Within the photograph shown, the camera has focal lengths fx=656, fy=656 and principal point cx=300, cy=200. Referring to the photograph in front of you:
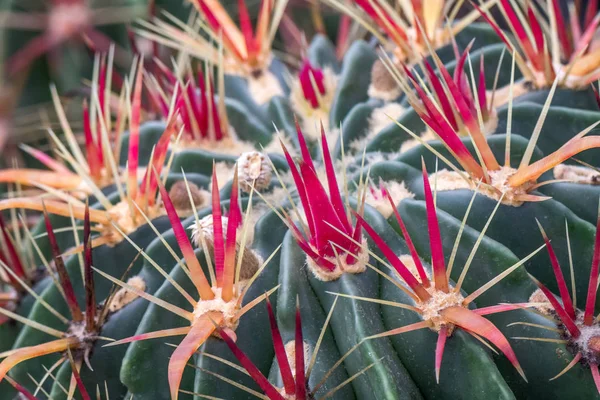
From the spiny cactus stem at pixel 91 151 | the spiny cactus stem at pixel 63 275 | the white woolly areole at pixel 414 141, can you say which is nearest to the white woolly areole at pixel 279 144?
→ the white woolly areole at pixel 414 141

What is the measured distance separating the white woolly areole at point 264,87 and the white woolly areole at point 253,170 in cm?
35

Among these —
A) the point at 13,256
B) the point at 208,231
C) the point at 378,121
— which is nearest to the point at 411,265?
the point at 208,231

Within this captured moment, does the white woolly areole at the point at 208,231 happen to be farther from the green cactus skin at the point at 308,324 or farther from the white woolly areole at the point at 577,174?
the white woolly areole at the point at 577,174

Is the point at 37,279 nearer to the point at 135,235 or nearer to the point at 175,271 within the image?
the point at 135,235

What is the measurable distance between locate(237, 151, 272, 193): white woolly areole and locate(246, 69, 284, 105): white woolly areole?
0.35m

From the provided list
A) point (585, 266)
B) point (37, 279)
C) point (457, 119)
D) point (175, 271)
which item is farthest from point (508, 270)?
point (37, 279)

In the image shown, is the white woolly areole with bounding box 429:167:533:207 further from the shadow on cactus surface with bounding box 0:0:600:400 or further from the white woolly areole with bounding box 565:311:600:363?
the white woolly areole with bounding box 565:311:600:363

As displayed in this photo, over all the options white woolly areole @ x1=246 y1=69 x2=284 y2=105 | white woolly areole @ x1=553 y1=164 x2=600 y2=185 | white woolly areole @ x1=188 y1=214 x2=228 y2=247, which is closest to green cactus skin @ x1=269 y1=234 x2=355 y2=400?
white woolly areole @ x1=188 y1=214 x2=228 y2=247

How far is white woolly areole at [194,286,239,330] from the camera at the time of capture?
92 cm

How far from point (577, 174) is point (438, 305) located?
40cm

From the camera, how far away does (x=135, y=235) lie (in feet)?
3.80

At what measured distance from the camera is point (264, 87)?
4.91 ft

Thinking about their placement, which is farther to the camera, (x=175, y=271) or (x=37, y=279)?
(x=37, y=279)

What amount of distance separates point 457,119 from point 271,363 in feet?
1.68
